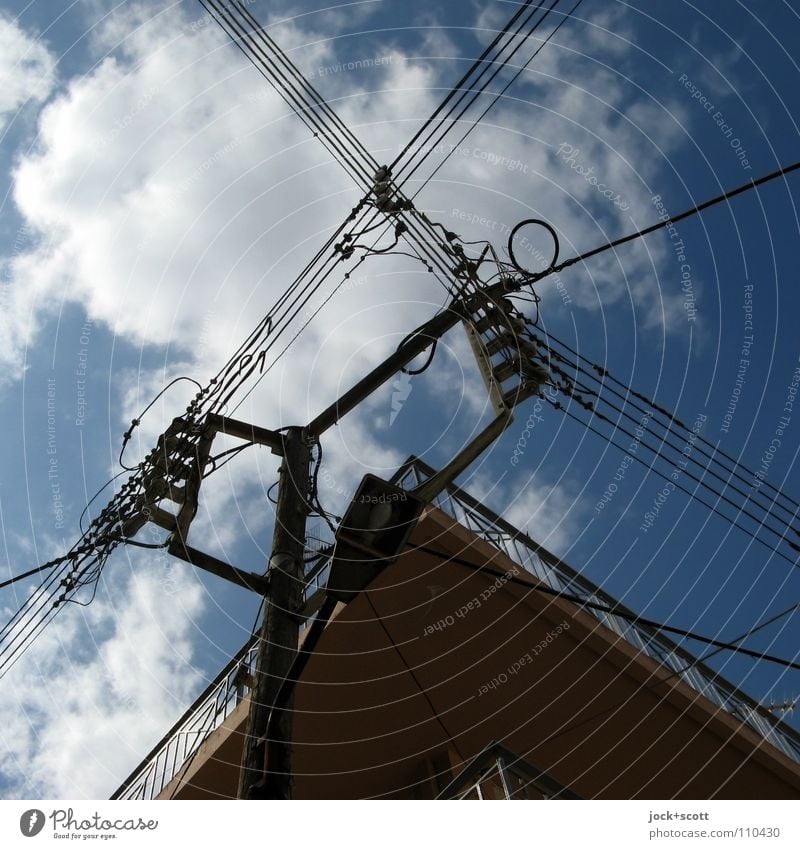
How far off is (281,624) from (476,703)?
4.46m

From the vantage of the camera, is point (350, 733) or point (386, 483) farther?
point (350, 733)

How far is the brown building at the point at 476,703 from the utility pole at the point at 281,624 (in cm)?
268

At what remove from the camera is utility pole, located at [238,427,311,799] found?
3695mm

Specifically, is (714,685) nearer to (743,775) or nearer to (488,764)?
(743,775)

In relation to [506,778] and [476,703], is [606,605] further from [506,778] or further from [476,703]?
[506,778]

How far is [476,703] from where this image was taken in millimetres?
8055

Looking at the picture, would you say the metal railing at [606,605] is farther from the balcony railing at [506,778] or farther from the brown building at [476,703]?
the balcony railing at [506,778]

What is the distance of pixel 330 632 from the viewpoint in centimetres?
750

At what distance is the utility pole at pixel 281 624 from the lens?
12.1 ft

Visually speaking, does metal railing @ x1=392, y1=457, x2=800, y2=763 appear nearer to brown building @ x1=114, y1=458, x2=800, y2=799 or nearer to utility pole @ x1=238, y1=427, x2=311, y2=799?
brown building @ x1=114, y1=458, x2=800, y2=799

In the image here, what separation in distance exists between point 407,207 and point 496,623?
433 cm
